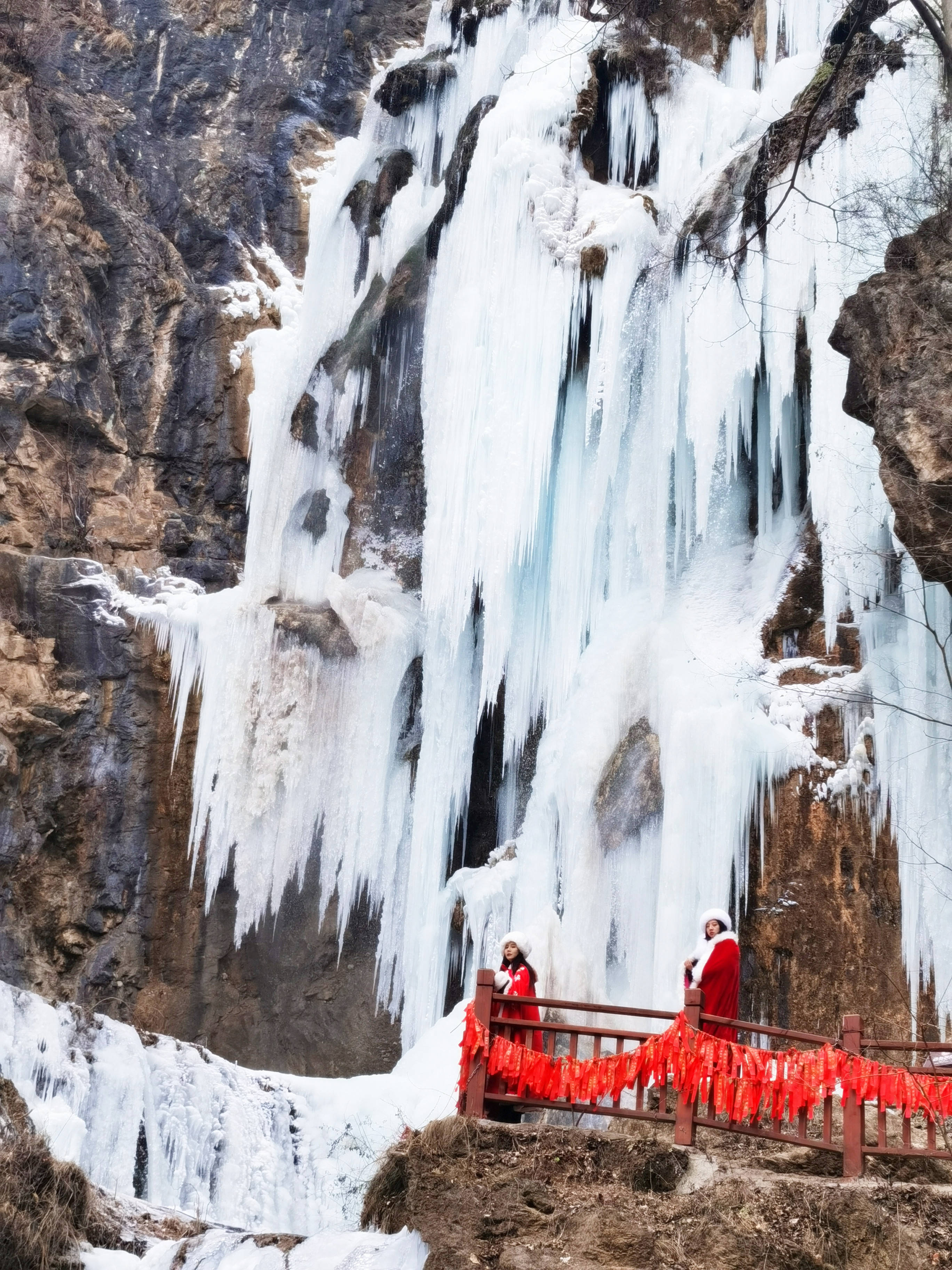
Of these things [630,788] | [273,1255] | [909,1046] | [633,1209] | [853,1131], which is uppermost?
[630,788]

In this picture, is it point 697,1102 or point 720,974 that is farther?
point 720,974

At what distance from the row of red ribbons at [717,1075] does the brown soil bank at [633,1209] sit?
322mm

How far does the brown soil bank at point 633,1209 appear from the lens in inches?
242

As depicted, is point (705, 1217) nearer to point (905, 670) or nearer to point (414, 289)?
point (905, 670)

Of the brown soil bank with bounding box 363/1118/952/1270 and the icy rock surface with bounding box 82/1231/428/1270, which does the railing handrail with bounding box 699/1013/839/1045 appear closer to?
the brown soil bank with bounding box 363/1118/952/1270

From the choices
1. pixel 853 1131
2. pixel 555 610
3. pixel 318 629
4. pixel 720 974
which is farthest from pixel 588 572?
pixel 853 1131

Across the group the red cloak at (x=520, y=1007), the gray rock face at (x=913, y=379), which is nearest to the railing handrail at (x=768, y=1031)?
the red cloak at (x=520, y=1007)

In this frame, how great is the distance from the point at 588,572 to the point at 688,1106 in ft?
23.7

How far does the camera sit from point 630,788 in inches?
489

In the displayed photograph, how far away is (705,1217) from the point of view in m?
6.36

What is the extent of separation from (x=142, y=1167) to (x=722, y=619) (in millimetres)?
7154

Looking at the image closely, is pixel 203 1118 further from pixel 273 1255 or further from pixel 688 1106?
pixel 688 1106

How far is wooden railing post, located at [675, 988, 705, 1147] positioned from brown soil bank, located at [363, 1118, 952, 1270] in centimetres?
17

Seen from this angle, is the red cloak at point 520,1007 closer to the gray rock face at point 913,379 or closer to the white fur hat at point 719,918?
the white fur hat at point 719,918
